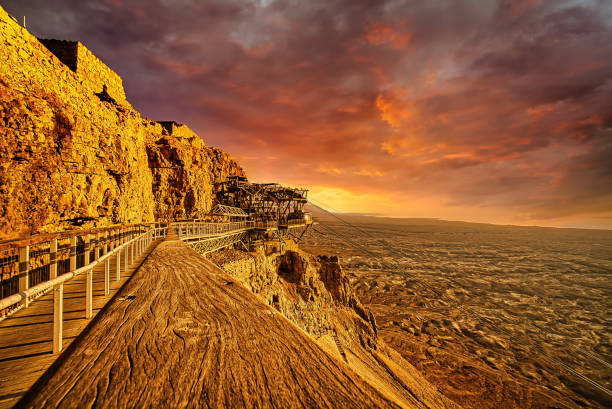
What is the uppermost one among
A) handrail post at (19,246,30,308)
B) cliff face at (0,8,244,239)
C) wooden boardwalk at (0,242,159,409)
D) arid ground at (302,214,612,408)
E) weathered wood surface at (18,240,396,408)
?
cliff face at (0,8,244,239)

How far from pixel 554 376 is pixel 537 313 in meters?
30.2

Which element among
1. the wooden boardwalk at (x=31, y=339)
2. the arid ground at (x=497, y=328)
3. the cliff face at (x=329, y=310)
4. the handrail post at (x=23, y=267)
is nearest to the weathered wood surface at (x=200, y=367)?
the wooden boardwalk at (x=31, y=339)

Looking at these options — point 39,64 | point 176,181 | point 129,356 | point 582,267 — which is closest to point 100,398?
point 129,356

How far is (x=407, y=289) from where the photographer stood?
58406mm

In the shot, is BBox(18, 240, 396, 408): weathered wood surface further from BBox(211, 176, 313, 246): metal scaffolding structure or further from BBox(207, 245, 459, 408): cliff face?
BBox(211, 176, 313, 246): metal scaffolding structure

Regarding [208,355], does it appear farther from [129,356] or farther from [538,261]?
[538,261]

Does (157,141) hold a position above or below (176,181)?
above

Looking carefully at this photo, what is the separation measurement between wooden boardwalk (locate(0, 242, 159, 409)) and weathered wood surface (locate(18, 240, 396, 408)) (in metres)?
0.52

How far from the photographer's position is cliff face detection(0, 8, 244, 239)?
41.0 feet

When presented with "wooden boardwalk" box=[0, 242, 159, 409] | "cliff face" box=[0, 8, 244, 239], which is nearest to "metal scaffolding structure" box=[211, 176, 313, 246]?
"cliff face" box=[0, 8, 244, 239]

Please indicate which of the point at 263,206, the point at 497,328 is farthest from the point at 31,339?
the point at 497,328

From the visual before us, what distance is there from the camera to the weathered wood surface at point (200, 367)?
101 cm

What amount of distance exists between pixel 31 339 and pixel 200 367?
2760mm

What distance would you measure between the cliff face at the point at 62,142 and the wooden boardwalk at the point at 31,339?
537 inches
